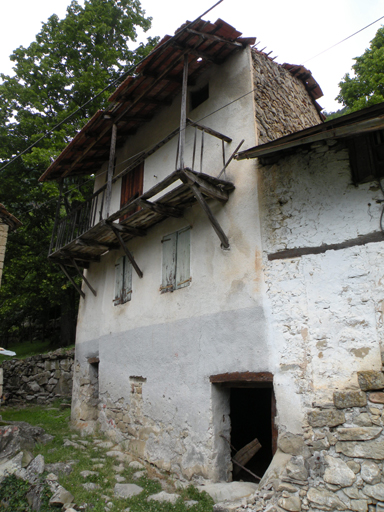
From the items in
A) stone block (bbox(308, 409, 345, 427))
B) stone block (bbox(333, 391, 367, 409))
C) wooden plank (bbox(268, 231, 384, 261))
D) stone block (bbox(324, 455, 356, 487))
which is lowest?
stone block (bbox(324, 455, 356, 487))

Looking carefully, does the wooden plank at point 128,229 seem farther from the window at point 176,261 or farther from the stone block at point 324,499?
the stone block at point 324,499

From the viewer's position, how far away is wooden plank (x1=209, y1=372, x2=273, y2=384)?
5.53 metres

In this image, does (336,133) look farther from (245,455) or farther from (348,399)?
(245,455)

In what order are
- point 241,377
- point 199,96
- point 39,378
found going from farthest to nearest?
point 39,378 < point 199,96 < point 241,377

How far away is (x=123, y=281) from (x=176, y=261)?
2.47 m

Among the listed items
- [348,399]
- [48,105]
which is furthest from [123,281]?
[48,105]

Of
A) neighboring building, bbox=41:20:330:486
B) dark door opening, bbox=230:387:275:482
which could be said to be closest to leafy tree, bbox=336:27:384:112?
neighboring building, bbox=41:20:330:486

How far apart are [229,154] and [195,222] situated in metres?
1.49

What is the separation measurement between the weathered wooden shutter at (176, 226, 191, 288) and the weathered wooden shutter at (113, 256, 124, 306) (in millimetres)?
2620

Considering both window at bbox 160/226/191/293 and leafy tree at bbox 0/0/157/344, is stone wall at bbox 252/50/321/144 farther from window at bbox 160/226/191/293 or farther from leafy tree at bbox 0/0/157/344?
leafy tree at bbox 0/0/157/344

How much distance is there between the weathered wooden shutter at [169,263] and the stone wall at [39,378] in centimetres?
741

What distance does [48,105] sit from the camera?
608 inches

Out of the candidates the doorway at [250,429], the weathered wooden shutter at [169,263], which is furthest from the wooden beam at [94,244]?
the doorway at [250,429]

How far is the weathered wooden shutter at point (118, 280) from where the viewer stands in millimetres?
9695
